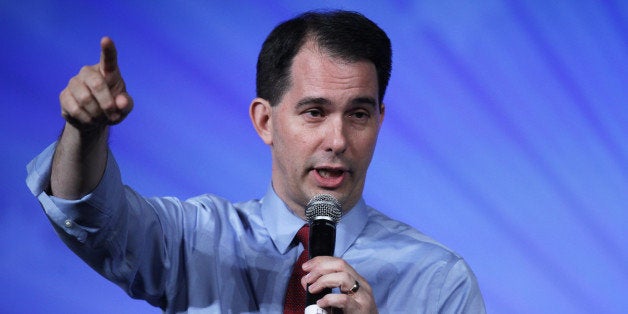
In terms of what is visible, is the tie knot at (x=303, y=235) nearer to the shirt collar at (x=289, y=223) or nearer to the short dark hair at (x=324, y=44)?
the shirt collar at (x=289, y=223)

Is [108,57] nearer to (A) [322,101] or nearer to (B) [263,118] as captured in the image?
(A) [322,101]

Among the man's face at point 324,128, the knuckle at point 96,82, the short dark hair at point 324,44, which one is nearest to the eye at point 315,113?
the man's face at point 324,128

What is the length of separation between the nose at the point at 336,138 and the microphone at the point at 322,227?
1.18 feet

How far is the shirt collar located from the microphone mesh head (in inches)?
20.3

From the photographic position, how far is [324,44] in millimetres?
2365

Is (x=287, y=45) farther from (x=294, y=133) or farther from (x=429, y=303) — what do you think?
(x=429, y=303)

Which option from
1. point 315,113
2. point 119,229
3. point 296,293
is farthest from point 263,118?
point 119,229

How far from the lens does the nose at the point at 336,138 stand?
220cm

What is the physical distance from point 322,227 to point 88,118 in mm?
459

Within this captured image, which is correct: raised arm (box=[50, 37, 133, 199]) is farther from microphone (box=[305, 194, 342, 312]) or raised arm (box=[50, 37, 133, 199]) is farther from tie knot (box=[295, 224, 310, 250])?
tie knot (box=[295, 224, 310, 250])

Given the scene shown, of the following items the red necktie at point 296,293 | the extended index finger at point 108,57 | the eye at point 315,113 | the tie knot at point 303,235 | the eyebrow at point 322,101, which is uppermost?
the extended index finger at point 108,57

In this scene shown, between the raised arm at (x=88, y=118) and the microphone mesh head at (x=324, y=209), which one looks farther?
the microphone mesh head at (x=324, y=209)

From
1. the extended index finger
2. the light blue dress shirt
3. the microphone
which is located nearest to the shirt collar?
the light blue dress shirt

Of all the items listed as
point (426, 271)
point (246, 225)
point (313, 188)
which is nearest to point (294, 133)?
point (313, 188)
